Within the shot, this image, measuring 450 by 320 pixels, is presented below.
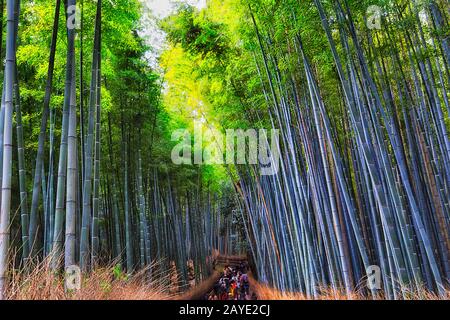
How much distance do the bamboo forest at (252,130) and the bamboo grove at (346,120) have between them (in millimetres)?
29

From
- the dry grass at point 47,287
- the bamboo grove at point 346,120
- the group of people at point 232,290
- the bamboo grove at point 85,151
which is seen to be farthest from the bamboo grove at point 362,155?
the group of people at point 232,290

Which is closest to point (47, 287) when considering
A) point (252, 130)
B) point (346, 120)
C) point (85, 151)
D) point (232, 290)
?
point (85, 151)

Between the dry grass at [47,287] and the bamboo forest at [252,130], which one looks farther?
the bamboo forest at [252,130]

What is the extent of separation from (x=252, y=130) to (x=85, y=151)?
3503 millimetres

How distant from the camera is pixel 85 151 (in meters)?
3.43

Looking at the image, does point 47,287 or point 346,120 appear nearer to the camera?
point 47,287

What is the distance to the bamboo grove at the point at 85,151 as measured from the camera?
2831mm

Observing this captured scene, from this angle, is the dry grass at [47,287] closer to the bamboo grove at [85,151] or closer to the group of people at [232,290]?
the bamboo grove at [85,151]

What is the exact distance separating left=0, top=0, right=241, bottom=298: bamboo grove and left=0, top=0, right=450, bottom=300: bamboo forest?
24 mm

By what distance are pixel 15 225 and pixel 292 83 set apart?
18.1 feet

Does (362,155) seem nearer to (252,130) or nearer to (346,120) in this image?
(346,120)

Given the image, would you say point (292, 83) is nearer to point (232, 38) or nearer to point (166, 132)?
point (232, 38)

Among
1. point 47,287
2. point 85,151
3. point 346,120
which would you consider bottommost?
point 47,287
